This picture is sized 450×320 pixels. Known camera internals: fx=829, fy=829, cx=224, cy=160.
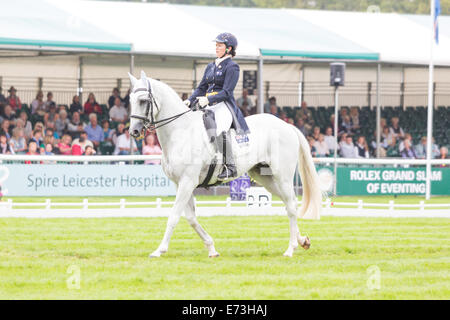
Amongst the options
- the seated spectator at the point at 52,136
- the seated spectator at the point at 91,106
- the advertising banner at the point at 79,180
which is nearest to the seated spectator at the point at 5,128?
the seated spectator at the point at 52,136

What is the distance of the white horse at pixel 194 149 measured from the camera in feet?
31.9

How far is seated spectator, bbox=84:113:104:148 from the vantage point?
21.8 meters

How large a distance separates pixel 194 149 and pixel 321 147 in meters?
14.3

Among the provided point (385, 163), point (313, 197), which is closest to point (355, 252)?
point (313, 197)

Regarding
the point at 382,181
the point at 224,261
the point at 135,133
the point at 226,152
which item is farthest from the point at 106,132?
the point at 224,261

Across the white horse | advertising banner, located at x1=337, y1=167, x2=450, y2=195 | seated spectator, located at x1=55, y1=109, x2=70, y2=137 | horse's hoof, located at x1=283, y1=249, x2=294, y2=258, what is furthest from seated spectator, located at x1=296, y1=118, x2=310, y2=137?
horse's hoof, located at x1=283, y1=249, x2=294, y2=258

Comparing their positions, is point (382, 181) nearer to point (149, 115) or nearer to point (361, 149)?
point (361, 149)

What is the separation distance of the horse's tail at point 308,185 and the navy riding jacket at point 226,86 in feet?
4.02

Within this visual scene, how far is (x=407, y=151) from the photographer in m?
25.2

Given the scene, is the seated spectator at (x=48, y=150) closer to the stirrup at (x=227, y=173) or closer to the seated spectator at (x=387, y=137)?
the stirrup at (x=227, y=173)

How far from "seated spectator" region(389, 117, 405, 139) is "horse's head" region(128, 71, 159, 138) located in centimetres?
1822

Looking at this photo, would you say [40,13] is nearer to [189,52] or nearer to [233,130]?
[189,52]

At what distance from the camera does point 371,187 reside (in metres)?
20.8

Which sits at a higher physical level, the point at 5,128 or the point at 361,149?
the point at 5,128
